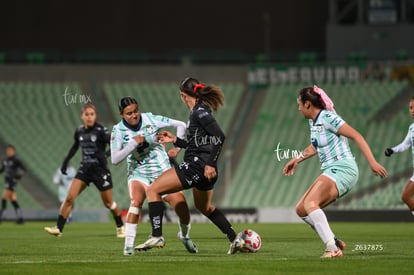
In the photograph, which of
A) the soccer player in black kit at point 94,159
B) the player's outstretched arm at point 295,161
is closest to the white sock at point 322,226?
the player's outstretched arm at point 295,161

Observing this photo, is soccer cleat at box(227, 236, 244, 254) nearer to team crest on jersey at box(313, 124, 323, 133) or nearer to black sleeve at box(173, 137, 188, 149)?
black sleeve at box(173, 137, 188, 149)

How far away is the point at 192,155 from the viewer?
12969 mm

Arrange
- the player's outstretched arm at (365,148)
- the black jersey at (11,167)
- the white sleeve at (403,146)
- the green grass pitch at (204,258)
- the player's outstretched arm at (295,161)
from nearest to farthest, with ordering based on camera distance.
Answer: the green grass pitch at (204,258) < the player's outstretched arm at (365,148) < the player's outstretched arm at (295,161) < the white sleeve at (403,146) < the black jersey at (11,167)

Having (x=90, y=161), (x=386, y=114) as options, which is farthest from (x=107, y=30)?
(x=90, y=161)

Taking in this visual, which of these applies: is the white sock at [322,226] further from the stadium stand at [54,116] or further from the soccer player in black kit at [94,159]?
the stadium stand at [54,116]

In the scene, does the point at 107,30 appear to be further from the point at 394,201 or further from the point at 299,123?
the point at 394,201

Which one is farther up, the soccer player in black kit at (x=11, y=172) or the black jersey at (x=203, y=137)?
the black jersey at (x=203, y=137)

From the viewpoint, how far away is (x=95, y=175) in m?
19.1

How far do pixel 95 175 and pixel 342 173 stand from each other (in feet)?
24.5

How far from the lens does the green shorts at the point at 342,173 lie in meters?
12.6

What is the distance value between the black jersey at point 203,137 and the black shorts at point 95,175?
626 centimetres

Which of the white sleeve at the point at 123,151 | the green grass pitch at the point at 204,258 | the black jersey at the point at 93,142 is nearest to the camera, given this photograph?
the green grass pitch at the point at 204,258

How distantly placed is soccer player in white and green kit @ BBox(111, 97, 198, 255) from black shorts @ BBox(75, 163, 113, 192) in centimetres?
443

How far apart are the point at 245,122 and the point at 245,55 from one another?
3.01 m
